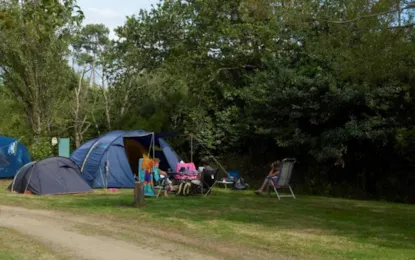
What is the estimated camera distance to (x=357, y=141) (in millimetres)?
15352

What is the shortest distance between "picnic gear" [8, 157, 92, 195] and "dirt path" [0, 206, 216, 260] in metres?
3.98

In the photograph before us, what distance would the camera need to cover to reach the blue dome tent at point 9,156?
19344 mm

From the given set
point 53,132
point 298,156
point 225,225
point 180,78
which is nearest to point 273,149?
point 298,156

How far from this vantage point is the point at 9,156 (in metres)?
19.5

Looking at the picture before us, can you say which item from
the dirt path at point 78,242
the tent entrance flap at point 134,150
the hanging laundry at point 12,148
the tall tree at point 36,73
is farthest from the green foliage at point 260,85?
the hanging laundry at point 12,148

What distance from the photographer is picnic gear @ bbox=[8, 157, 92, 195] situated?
13.6 metres

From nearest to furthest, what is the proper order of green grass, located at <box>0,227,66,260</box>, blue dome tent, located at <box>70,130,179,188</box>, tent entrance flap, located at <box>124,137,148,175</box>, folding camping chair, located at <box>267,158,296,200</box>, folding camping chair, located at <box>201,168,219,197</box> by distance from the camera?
green grass, located at <box>0,227,66,260</box>
folding camping chair, located at <box>267,158,296,200</box>
folding camping chair, located at <box>201,168,219,197</box>
blue dome tent, located at <box>70,130,179,188</box>
tent entrance flap, located at <box>124,137,148,175</box>

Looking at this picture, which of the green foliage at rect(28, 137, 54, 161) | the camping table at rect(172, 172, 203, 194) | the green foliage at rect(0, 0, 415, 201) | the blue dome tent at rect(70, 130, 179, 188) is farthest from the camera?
the green foliage at rect(28, 137, 54, 161)

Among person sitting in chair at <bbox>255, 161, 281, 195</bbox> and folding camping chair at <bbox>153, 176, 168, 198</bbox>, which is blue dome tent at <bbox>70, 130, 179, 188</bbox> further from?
person sitting in chair at <bbox>255, 161, 281, 195</bbox>

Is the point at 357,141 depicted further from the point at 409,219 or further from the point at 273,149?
the point at 409,219

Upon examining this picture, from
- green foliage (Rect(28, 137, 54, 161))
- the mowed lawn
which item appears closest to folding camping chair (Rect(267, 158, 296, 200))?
the mowed lawn

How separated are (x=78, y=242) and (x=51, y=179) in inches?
276

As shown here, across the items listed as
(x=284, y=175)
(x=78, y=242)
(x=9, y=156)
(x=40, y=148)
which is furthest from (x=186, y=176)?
(x=40, y=148)

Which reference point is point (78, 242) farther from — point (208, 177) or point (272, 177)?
point (272, 177)
